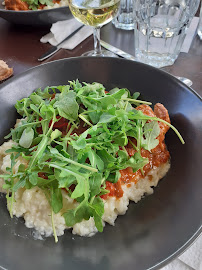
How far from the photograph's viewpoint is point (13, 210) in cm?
116

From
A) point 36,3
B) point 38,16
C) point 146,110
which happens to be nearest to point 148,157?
point 146,110

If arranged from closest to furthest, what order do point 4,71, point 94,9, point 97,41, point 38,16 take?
point 94,9
point 4,71
point 97,41
point 38,16

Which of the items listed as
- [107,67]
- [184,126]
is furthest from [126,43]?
[184,126]

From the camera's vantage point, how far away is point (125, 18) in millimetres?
2371

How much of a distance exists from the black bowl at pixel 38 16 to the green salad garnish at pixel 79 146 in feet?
3.32

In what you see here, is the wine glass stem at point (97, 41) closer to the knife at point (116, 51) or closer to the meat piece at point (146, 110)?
the knife at point (116, 51)

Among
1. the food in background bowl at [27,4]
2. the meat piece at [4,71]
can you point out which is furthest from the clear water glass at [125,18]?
the meat piece at [4,71]

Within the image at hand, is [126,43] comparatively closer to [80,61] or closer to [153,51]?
[153,51]

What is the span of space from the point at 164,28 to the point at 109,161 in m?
1.28

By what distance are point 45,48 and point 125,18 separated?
0.68 metres

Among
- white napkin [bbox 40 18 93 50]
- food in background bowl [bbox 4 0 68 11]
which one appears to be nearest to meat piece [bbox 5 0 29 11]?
food in background bowl [bbox 4 0 68 11]

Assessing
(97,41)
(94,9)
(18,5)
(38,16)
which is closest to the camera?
(94,9)

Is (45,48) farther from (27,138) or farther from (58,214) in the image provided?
(58,214)

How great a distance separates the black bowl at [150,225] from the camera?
3.18ft
